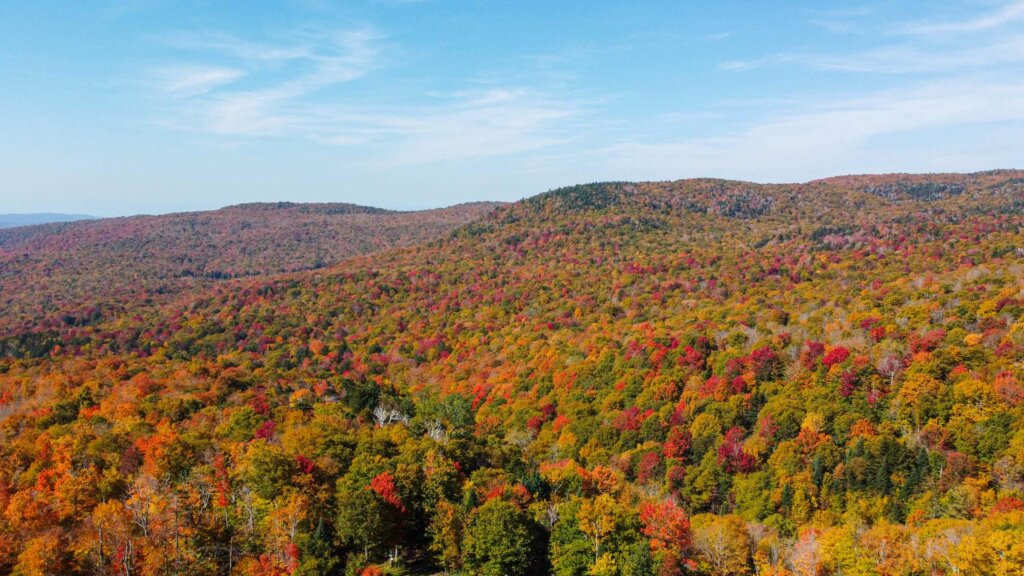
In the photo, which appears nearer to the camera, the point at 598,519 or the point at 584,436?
the point at 598,519

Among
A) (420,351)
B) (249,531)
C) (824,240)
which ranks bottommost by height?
(420,351)

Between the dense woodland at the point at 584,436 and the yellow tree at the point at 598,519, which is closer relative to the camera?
the dense woodland at the point at 584,436

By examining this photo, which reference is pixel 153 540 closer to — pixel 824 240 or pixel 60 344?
pixel 60 344

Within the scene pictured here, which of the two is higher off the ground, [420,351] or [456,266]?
[456,266]

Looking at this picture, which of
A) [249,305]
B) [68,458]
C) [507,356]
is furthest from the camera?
[249,305]

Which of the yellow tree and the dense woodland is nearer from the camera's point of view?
the dense woodland

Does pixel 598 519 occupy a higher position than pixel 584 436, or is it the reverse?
pixel 598 519

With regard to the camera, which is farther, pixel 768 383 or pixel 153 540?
pixel 768 383

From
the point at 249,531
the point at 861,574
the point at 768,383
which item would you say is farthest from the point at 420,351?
the point at 861,574
